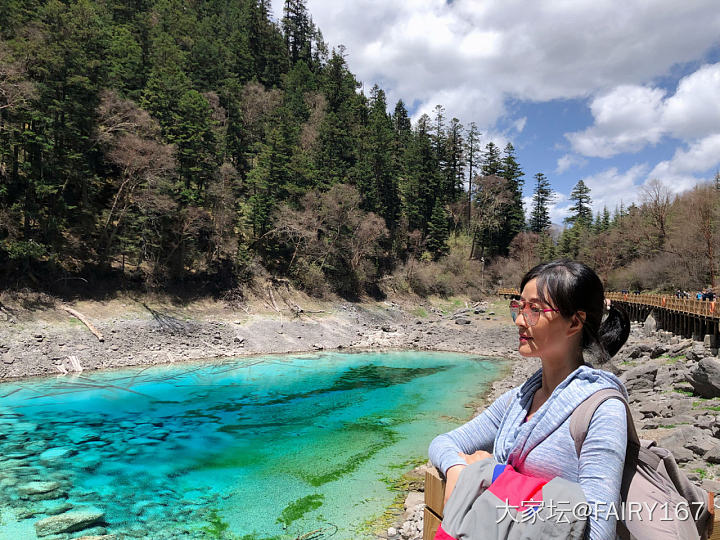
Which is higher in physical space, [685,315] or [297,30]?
[297,30]

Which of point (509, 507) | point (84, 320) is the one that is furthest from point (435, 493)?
point (84, 320)

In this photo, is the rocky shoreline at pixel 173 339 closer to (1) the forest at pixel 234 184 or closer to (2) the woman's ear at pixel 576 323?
(1) the forest at pixel 234 184

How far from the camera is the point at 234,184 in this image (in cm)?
2616

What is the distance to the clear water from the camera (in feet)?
19.4

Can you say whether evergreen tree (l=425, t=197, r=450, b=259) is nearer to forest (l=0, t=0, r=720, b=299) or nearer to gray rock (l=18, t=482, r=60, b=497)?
forest (l=0, t=0, r=720, b=299)

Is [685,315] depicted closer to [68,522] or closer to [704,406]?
[704,406]

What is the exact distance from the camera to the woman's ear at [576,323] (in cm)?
134

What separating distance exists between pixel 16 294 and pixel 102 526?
47.1 ft

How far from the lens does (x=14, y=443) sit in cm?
830

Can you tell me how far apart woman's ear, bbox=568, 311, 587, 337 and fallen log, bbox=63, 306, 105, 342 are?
723 inches

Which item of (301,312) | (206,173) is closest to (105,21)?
(206,173)

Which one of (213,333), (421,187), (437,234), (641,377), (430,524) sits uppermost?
(421,187)

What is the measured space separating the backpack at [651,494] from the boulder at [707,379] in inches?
342

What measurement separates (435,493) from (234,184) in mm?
26882
